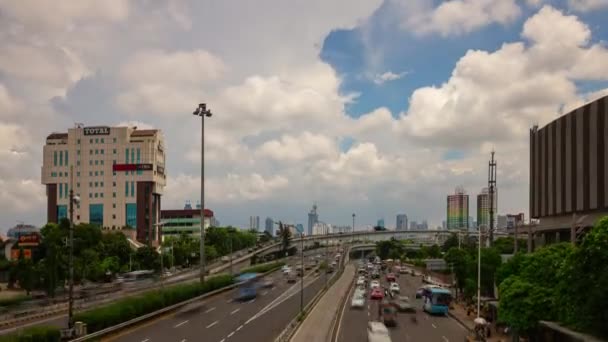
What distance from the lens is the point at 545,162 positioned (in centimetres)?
7475

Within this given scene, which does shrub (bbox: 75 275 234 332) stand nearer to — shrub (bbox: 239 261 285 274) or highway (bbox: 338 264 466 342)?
highway (bbox: 338 264 466 342)

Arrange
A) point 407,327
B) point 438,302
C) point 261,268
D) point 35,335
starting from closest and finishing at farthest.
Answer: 1. point 35,335
2. point 407,327
3. point 438,302
4. point 261,268

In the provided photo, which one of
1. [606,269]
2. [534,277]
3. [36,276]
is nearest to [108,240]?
[36,276]

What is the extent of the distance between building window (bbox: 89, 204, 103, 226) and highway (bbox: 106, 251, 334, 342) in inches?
3942

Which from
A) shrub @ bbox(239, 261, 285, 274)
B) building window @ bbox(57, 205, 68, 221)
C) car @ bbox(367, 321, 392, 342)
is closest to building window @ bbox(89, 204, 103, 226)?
building window @ bbox(57, 205, 68, 221)

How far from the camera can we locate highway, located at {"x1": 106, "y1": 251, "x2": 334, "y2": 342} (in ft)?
139

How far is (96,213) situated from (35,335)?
467ft

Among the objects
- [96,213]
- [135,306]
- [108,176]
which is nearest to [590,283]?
[135,306]

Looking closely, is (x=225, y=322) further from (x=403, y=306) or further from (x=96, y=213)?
(x=96, y=213)

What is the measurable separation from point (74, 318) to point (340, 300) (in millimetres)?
39398

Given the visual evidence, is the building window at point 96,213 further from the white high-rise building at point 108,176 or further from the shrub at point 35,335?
the shrub at point 35,335

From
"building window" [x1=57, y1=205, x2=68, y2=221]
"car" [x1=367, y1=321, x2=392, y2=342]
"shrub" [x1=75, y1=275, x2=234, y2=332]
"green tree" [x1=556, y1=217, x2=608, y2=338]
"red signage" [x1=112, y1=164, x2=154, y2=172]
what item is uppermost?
"red signage" [x1=112, y1=164, x2=154, y2=172]

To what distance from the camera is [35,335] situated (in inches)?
1298

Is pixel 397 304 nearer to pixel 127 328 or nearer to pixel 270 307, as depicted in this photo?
pixel 270 307
